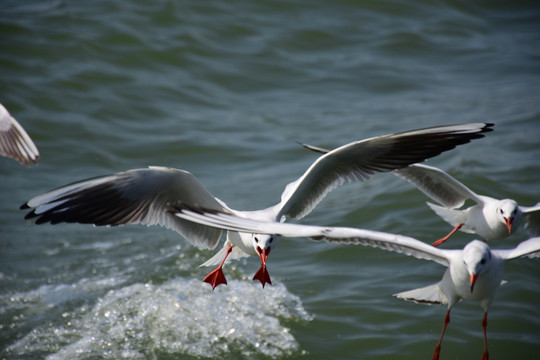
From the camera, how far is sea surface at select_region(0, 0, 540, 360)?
6223 millimetres

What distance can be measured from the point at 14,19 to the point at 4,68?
4.49ft

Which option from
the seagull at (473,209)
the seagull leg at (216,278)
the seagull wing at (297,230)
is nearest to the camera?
the seagull wing at (297,230)

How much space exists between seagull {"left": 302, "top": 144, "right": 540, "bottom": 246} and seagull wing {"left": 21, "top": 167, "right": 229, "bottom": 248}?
5.08 ft

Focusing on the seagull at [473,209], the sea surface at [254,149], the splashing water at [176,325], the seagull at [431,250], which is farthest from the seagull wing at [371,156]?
the sea surface at [254,149]

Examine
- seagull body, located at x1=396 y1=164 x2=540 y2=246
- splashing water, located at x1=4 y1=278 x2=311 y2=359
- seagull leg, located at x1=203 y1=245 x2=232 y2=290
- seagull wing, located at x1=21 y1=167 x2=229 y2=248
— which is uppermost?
seagull wing, located at x1=21 y1=167 x2=229 y2=248

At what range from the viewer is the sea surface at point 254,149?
622 centimetres

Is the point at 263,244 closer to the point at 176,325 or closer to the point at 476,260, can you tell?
the point at 476,260

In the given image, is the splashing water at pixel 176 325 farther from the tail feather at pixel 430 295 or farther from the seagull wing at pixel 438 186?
the seagull wing at pixel 438 186

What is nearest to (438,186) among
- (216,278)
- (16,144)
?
(216,278)

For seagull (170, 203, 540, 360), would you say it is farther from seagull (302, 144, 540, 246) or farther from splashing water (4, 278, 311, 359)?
splashing water (4, 278, 311, 359)

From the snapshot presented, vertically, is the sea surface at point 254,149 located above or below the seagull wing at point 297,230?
below

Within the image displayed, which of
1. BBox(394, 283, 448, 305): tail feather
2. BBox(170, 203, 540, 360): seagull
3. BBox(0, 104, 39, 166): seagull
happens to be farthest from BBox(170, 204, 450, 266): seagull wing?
BBox(0, 104, 39, 166): seagull

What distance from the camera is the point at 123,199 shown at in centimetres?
508

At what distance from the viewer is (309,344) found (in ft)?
19.8
